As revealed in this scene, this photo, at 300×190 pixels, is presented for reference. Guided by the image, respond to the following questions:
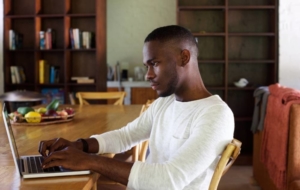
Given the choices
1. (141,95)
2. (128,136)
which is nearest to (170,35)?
(128,136)

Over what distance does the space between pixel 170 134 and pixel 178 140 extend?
0.07m

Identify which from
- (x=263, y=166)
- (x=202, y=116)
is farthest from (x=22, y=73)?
(x=202, y=116)

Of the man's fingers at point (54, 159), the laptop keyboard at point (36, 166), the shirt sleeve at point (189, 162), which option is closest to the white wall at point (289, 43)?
the shirt sleeve at point (189, 162)

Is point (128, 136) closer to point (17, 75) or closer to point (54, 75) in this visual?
point (54, 75)

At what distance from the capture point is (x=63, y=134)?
6.51 feet

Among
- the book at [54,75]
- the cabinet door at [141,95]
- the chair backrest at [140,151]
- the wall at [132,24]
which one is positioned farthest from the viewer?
the wall at [132,24]

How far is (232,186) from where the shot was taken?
365 centimetres

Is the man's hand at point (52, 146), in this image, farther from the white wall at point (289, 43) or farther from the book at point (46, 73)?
the book at point (46, 73)

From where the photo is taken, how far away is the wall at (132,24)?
669 centimetres

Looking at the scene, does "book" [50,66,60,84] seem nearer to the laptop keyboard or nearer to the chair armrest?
the chair armrest

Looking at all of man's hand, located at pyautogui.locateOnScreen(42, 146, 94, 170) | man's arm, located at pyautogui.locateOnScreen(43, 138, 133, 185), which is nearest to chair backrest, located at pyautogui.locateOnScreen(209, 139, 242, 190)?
man's arm, located at pyautogui.locateOnScreen(43, 138, 133, 185)

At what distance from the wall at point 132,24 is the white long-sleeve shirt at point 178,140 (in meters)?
5.10

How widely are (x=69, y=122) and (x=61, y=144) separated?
1.06 meters

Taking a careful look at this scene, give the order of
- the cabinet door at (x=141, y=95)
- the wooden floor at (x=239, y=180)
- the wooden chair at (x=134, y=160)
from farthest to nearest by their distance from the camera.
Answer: the cabinet door at (x=141, y=95) < the wooden floor at (x=239, y=180) < the wooden chair at (x=134, y=160)
